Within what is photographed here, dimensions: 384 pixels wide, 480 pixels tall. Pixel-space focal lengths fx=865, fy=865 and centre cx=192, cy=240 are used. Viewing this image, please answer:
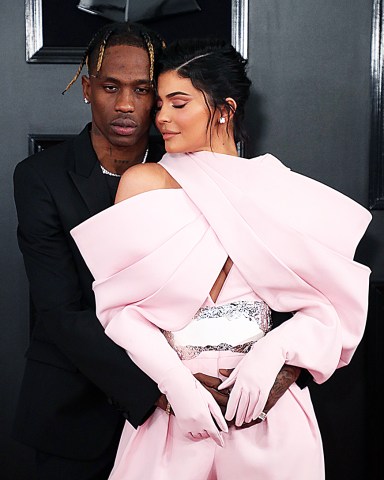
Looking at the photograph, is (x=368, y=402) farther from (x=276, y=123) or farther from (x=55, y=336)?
(x=55, y=336)

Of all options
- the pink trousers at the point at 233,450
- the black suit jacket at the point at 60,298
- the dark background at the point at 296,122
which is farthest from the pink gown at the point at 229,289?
the dark background at the point at 296,122

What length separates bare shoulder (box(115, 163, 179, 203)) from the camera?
1.80 meters

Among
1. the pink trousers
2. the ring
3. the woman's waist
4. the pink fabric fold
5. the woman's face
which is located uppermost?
the woman's face

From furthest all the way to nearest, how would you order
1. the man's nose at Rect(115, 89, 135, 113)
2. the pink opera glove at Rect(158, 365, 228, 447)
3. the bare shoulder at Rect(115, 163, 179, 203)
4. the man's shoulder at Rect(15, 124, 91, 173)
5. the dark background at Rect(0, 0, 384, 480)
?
the dark background at Rect(0, 0, 384, 480) → the man's shoulder at Rect(15, 124, 91, 173) → the man's nose at Rect(115, 89, 135, 113) → the bare shoulder at Rect(115, 163, 179, 203) → the pink opera glove at Rect(158, 365, 228, 447)

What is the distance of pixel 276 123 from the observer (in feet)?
8.18

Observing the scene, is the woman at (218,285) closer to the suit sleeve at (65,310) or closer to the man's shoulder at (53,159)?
the suit sleeve at (65,310)

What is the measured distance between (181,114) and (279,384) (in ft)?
1.93

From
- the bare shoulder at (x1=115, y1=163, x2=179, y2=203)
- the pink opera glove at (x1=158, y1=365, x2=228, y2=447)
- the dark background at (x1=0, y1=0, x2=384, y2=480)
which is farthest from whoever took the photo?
the dark background at (x1=0, y1=0, x2=384, y2=480)

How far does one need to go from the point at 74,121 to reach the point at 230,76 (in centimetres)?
75

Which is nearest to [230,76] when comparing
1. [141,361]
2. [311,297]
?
[311,297]

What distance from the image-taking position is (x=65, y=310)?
1972 millimetres

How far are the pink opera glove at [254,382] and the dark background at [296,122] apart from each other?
2.98 ft

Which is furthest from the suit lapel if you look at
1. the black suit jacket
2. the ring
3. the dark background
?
the ring

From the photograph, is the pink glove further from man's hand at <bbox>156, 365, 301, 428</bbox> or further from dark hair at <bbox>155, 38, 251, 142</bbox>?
dark hair at <bbox>155, 38, 251, 142</bbox>
